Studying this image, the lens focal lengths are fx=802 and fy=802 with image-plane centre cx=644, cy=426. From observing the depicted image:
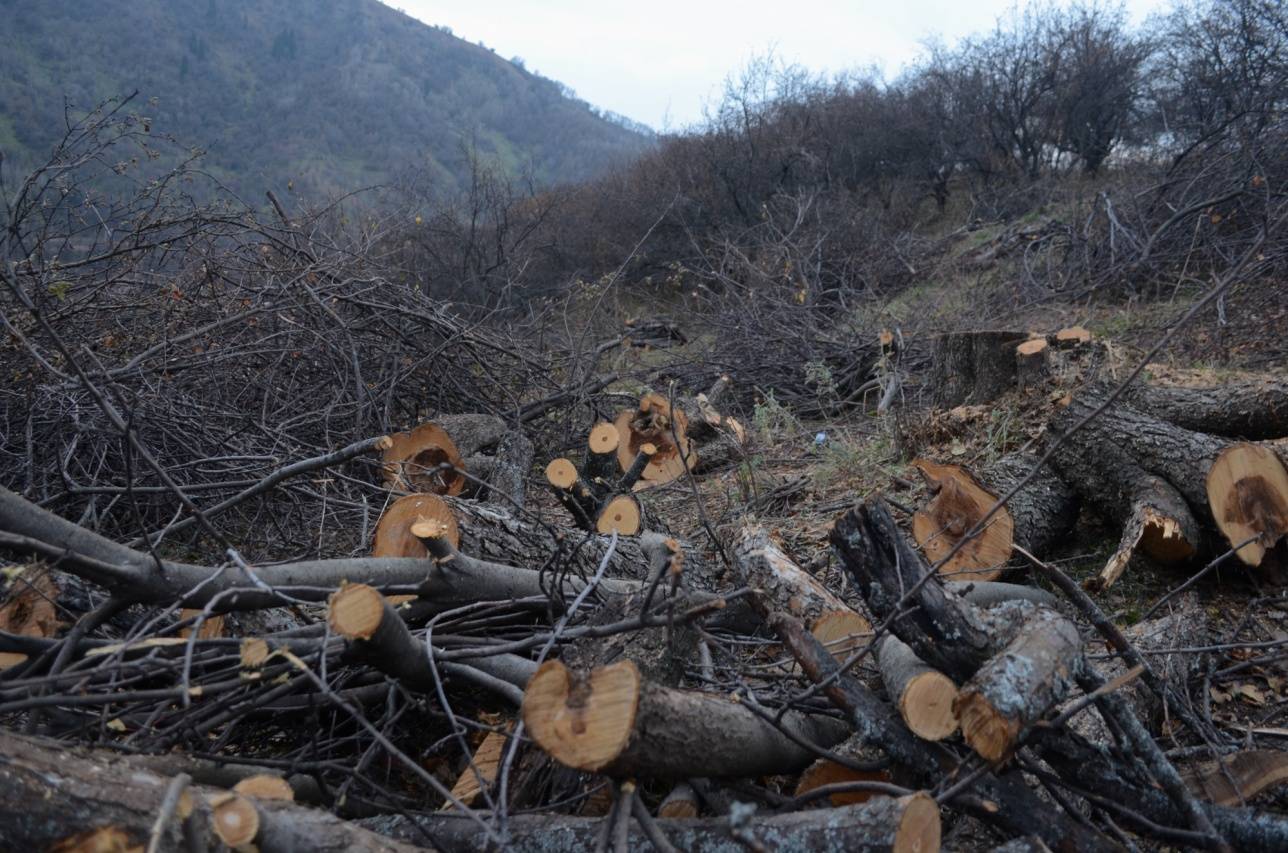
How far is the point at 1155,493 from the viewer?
9.73ft

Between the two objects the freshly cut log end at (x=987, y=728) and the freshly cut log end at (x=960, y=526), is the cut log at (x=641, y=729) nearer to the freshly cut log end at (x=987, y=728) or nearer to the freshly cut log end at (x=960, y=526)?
the freshly cut log end at (x=987, y=728)

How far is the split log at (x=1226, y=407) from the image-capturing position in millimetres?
3395

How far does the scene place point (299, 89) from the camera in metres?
37.8

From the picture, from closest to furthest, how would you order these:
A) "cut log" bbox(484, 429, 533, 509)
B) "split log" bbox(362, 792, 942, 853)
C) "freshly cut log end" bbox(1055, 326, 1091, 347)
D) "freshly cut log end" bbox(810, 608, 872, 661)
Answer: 1. "split log" bbox(362, 792, 942, 853)
2. "freshly cut log end" bbox(810, 608, 872, 661)
3. "freshly cut log end" bbox(1055, 326, 1091, 347)
4. "cut log" bbox(484, 429, 533, 509)

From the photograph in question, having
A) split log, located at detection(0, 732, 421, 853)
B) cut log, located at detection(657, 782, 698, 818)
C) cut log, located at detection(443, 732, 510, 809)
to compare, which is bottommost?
cut log, located at detection(443, 732, 510, 809)

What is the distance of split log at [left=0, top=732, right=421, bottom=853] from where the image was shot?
3.81 feet

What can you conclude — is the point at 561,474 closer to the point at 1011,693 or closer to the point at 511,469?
the point at 511,469

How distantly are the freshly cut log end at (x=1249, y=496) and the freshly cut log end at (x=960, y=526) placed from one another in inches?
27.0

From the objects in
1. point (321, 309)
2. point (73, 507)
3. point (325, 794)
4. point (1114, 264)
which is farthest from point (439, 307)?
point (1114, 264)

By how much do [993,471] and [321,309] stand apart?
3.77 metres

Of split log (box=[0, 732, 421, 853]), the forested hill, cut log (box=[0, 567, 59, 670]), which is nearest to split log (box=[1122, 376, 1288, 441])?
split log (box=[0, 732, 421, 853])

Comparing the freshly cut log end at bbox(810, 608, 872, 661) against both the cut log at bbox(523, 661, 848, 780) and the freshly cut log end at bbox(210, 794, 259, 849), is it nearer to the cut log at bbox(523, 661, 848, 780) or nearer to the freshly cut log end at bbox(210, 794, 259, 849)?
the cut log at bbox(523, 661, 848, 780)

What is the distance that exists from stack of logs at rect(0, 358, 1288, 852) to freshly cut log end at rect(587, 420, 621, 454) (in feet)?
5.27

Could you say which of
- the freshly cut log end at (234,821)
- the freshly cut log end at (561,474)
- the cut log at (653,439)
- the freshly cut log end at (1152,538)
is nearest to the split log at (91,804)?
the freshly cut log end at (234,821)
